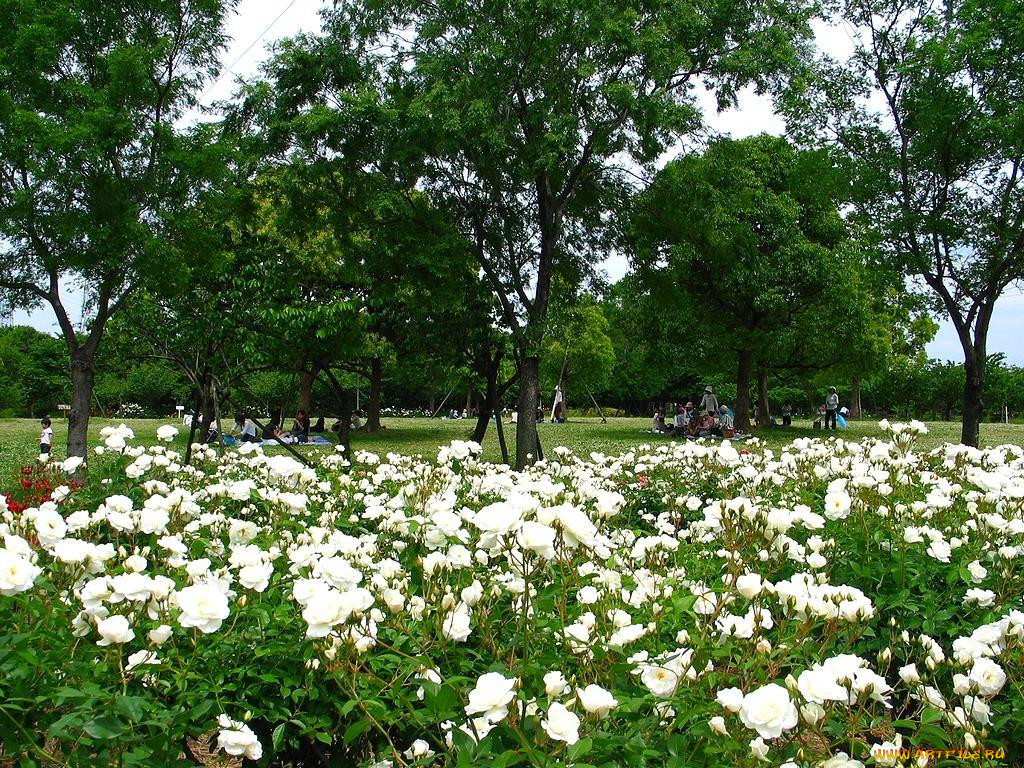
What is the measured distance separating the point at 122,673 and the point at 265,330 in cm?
802

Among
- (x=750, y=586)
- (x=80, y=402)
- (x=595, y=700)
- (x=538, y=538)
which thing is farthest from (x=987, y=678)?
(x=80, y=402)

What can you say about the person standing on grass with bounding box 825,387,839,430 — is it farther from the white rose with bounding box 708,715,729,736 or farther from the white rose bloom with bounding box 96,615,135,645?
the white rose bloom with bounding box 96,615,135,645

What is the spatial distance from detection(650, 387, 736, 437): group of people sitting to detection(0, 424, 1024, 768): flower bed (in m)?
19.1

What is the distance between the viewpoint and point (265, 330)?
9281 millimetres

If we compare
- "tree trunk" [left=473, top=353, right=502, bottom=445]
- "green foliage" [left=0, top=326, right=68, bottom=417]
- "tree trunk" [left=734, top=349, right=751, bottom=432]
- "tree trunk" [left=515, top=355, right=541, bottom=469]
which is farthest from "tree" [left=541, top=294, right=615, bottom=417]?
"green foliage" [left=0, top=326, right=68, bottom=417]

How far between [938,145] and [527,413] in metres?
8.01

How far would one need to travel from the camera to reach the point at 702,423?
24266mm

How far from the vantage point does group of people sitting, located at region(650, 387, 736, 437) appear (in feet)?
77.9

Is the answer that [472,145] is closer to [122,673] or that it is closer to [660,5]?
[660,5]

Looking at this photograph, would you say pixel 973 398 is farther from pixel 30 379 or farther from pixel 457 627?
pixel 30 379

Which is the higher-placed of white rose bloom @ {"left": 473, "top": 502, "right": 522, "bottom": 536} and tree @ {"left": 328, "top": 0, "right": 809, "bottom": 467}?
tree @ {"left": 328, "top": 0, "right": 809, "bottom": 467}

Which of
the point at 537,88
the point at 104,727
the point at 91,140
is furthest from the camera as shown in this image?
the point at 537,88

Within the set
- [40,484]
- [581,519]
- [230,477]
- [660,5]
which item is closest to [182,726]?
[581,519]

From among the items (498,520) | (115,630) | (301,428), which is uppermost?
(498,520)
